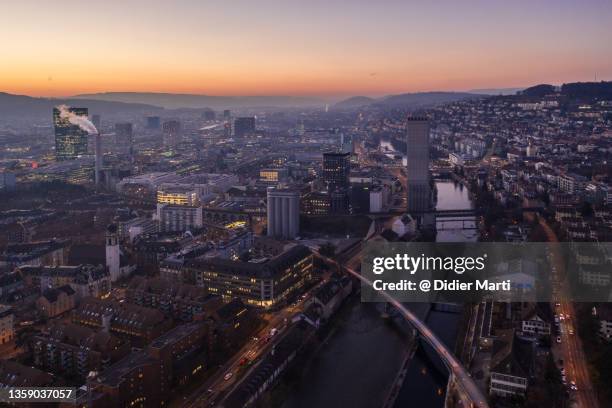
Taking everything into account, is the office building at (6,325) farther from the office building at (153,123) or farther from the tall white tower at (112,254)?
the office building at (153,123)

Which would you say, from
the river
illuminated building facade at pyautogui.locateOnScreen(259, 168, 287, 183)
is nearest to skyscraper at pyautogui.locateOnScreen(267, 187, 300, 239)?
the river

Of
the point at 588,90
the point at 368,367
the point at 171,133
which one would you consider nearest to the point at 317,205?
the point at 368,367

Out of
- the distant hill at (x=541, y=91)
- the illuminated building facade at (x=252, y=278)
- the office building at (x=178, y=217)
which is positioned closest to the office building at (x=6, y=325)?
the illuminated building facade at (x=252, y=278)

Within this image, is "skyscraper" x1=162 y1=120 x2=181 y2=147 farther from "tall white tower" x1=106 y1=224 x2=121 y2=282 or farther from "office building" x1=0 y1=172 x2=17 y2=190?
"tall white tower" x1=106 y1=224 x2=121 y2=282

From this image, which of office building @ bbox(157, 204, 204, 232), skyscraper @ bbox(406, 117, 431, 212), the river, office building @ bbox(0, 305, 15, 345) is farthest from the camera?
skyscraper @ bbox(406, 117, 431, 212)

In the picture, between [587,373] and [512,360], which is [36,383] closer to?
[512,360]

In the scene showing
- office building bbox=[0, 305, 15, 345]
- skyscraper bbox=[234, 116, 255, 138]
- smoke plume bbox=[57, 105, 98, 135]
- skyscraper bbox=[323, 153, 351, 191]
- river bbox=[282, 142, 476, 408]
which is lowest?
river bbox=[282, 142, 476, 408]
